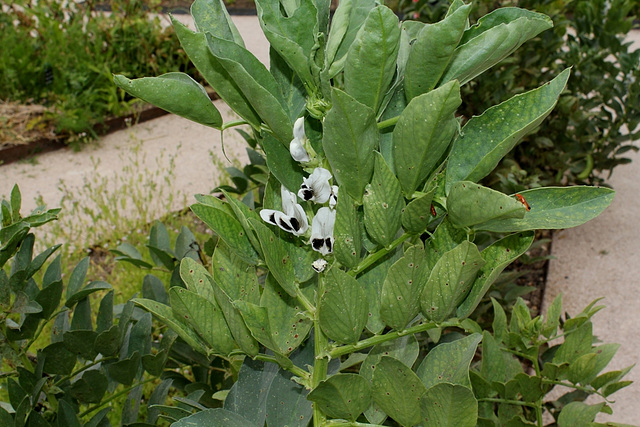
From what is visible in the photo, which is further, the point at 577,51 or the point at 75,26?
the point at 75,26

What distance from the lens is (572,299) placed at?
Answer: 3.31m

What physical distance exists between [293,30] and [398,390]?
1.45 feet

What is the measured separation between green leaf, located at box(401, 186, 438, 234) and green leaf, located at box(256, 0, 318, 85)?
0.62 ft

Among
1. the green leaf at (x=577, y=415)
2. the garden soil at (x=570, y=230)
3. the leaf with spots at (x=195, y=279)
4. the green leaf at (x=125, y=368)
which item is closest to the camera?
the leaf with spots at (x=195, y=279)

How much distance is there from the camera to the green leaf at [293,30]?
0.73 metres

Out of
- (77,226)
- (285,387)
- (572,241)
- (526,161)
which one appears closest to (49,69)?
(77,226)

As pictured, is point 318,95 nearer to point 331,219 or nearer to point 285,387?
point 331,219

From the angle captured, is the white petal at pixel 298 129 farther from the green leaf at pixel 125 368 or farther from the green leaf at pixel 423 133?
the green leaf at pixel 125 368

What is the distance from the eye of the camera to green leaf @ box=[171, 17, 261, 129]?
762 mm

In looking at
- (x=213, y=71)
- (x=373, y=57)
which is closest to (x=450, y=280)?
(x=373, y=57)

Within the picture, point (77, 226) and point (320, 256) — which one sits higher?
point (320, 256)

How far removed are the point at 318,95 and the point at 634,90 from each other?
2.99m

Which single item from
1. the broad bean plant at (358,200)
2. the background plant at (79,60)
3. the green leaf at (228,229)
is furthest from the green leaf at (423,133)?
the background plant at (79,60)

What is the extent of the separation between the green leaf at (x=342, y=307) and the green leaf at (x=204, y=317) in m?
0.13
